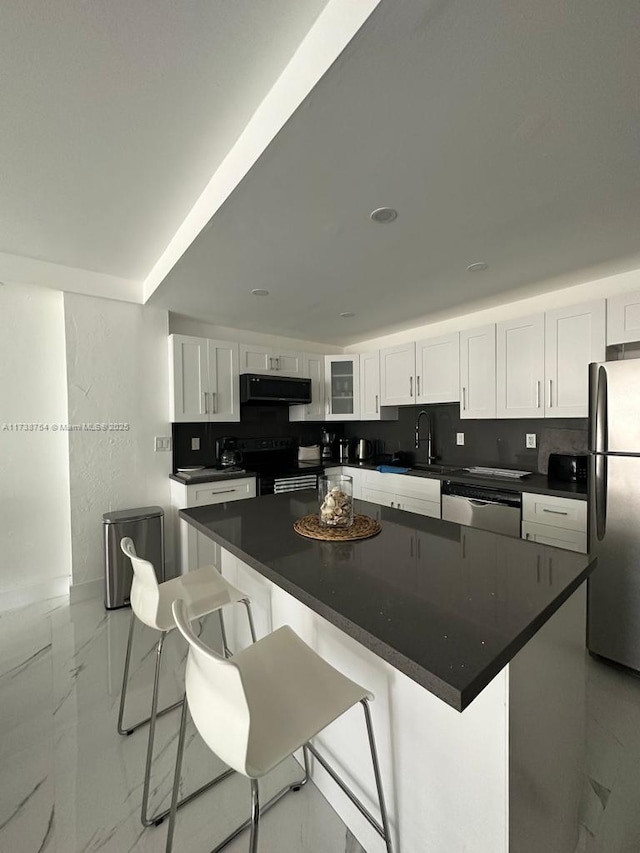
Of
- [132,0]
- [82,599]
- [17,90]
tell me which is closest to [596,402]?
[132,0]

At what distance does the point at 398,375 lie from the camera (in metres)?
3.67

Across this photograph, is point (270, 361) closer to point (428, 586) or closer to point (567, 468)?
point (567, 468)

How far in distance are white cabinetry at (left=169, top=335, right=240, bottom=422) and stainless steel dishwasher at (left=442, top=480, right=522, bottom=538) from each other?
2.08 meters

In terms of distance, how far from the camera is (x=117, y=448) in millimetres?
3010

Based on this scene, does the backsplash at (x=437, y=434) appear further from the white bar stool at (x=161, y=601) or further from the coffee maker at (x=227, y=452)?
the white bar stool at (x=161, y=601)

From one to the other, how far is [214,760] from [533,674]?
1.36m

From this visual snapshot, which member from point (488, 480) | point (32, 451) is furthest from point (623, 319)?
point (32, 451)

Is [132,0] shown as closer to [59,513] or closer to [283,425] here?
[59,513]

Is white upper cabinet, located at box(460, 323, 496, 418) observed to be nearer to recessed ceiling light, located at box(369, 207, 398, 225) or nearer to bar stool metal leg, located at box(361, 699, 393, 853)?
recessed ceiling light, located at box(369, 207, 398, 225)

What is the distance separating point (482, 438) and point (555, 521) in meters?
1.11

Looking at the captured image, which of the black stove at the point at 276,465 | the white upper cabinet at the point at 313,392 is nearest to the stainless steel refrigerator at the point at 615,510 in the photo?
the black stove at the point at 276,465

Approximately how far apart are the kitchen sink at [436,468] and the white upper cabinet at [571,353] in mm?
882

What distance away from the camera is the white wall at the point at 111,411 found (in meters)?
2.83

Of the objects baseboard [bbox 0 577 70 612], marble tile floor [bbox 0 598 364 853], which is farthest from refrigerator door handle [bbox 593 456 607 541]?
baseboard [bbox 0 577 70 612]
